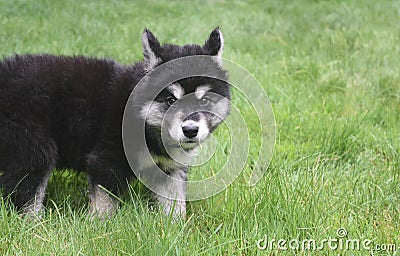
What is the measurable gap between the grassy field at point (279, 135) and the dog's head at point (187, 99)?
20.9 inches

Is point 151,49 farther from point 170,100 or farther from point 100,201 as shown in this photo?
point 100,201

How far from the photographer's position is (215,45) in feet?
13.3

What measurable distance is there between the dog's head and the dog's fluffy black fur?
12 millimetres

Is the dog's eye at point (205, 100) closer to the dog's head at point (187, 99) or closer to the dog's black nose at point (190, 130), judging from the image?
the dog's head at point (187, 99)

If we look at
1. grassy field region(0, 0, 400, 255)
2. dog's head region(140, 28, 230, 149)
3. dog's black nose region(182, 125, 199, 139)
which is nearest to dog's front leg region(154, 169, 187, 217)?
grassy field region(0, 0, 400, 255)

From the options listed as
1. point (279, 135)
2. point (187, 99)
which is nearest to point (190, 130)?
point (187, 99)

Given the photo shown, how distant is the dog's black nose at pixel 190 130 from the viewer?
3637 mm

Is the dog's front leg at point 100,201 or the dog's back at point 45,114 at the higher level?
the dog's back at point 45,114

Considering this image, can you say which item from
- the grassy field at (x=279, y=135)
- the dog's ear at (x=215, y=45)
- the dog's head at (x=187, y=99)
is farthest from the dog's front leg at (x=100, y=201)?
the dog's ear at (x=215, y=45)

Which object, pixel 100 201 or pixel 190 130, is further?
pixel 100 201

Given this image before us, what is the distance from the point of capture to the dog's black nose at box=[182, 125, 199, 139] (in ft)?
11.9

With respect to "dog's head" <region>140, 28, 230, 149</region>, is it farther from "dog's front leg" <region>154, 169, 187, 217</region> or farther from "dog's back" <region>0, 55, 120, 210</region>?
"dog's back" <region>0, 55, 120, 210</region>

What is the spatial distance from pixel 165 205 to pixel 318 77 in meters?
3.67

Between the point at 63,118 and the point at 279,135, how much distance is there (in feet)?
6.65
